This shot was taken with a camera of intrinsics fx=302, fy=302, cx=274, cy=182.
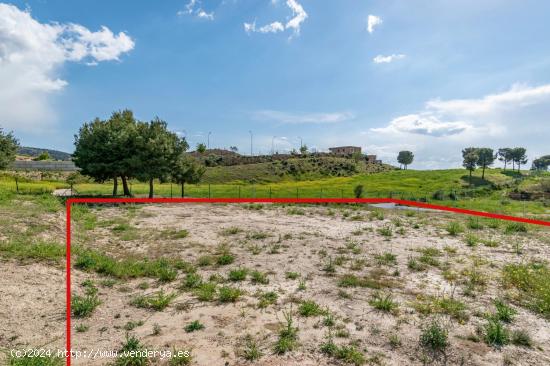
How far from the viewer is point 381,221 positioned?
2205 cm

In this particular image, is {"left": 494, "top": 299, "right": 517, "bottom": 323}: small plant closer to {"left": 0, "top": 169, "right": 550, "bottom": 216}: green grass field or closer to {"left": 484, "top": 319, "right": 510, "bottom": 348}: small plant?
{"left": 484, "top": 319, "right": 510, "bottom": 348}: small plant

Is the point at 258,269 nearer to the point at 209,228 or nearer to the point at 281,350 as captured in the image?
the point at 281,350

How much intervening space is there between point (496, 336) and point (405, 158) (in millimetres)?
158493

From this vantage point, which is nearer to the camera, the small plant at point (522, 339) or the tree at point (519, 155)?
the small plant at point (522, 339)

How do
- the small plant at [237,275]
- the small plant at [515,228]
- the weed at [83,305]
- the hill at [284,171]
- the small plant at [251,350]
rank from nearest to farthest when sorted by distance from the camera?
the small plant at [251,350], the weed at [83,305], the small plant at [237,275], the small plant at [515,228], the hill at [284,171]

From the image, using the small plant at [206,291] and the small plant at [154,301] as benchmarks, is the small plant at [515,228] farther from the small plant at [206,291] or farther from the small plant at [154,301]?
the small plant at [154,301]

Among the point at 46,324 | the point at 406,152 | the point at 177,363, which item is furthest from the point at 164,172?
the point at 406,152

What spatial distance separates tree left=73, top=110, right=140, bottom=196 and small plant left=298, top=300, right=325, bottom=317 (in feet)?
90.5

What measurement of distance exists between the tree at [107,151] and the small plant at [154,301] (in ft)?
82.3

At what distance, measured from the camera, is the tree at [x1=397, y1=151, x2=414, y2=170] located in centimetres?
15188

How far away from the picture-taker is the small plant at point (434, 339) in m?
6.65

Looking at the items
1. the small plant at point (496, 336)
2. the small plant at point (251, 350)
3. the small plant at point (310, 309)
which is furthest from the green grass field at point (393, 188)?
the small plant at point (251, 350)

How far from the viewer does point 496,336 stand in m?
6.90

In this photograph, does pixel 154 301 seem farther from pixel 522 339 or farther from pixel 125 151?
pixel 125 151
